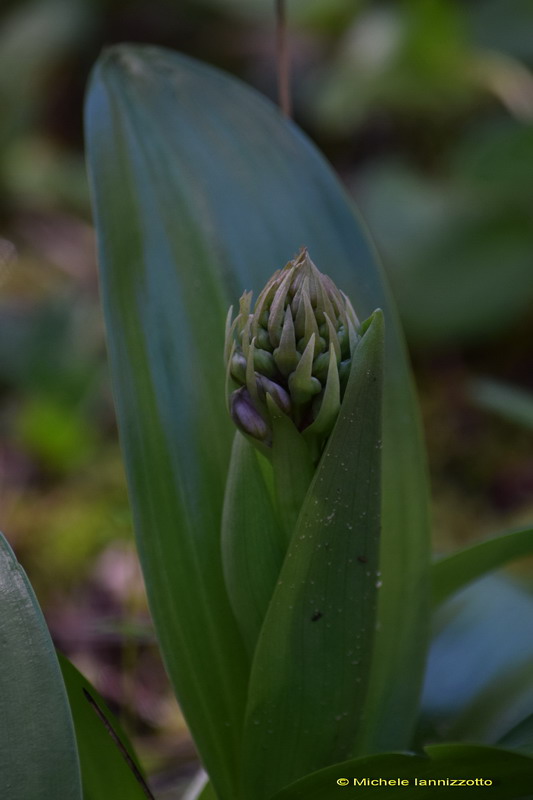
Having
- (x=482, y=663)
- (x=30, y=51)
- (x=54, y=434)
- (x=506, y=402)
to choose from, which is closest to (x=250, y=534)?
(x=482, y=663)

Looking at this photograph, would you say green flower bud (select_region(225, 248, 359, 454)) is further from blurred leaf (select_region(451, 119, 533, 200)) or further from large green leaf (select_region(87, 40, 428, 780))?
blurred leaf (select_region(451, 119, 533, 200))

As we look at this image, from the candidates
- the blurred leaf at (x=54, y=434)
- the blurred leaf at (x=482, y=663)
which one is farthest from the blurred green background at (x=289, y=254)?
the blurred leaf at (x=482, y=663)

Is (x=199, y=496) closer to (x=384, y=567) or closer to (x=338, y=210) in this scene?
(x=384, y=567)

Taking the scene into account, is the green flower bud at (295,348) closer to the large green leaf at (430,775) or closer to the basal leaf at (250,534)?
the basal leaf at (250,534)

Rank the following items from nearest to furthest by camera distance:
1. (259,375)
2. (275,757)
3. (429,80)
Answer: (259,375) < (275,757) < (429,80)

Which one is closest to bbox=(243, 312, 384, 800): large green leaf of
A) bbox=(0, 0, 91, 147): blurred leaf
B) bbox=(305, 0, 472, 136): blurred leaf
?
bbox=(305, 0, 472, 136): blurred leaf

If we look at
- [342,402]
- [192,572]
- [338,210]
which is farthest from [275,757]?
[338,210]

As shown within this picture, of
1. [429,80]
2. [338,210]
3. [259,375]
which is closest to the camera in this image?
[259,375]

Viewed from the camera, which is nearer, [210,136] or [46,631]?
[46,631]
